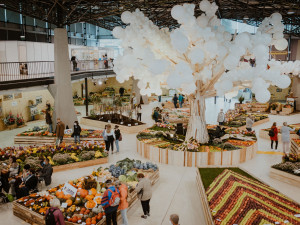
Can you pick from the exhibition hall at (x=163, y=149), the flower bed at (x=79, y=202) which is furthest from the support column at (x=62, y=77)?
the flower bed at (x=79, y=202)

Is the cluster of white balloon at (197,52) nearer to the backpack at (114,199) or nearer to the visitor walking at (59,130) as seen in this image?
the backpack at (114,199)

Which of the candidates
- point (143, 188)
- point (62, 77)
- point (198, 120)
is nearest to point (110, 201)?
point (143, 188)

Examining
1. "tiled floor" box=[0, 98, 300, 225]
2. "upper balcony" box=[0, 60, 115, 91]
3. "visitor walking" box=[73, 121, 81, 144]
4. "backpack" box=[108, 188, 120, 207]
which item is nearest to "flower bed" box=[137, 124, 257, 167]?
"tiled floor" box=[0, 98, 300, 225]

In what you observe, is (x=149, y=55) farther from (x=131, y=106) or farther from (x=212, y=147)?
(x=131, y=106)

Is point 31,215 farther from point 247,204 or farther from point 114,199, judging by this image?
point 247,204

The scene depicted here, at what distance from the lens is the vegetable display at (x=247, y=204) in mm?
6035

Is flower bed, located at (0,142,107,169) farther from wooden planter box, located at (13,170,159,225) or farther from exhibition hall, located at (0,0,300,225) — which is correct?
wooden planter box, located at (13,170,159,225)

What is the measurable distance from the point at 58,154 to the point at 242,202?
688 cm

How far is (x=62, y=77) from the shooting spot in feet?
52.4

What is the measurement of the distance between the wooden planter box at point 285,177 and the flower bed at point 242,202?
4.84 feet

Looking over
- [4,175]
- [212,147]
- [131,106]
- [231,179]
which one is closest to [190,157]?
[212,147]

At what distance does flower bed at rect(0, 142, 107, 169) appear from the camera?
1022 centimetres

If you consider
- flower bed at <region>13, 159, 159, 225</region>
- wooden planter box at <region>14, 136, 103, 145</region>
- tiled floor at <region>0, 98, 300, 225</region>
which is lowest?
tiled floor at <region>0, 98, 300, 225</region>

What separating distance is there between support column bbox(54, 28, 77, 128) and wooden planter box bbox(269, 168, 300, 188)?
11232 millimetres
